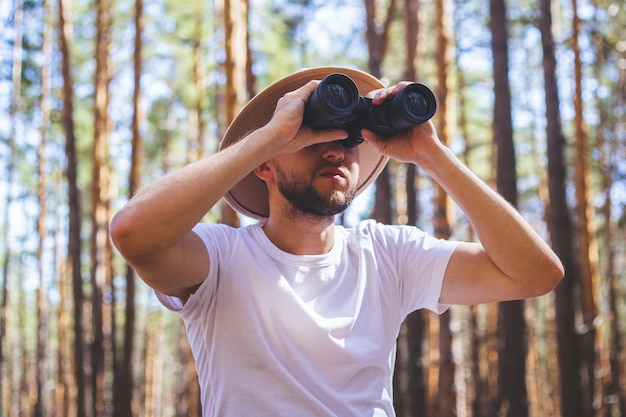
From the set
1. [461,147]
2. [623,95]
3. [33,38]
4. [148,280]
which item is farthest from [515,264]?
[33,38]

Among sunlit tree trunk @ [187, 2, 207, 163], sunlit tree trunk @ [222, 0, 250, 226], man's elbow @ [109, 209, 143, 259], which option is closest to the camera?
man's elbow @ [109, 209, 143, 259]

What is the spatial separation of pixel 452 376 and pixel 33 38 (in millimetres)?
13640

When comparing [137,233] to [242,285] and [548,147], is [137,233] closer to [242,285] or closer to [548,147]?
[242,285]

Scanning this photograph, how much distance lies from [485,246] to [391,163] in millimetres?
14597

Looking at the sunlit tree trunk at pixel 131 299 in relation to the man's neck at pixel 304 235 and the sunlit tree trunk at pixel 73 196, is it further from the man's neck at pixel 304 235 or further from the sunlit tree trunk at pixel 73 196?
the man's neck at pixel 304 235

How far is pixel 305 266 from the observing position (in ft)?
7.16

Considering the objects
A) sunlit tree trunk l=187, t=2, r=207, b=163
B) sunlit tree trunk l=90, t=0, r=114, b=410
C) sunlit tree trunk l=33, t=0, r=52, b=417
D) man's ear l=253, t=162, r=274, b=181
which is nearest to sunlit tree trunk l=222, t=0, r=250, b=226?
man's ear l=253, t=162, r=274, b=181

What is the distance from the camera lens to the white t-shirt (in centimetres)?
196

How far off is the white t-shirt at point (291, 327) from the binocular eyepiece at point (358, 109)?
0.40 m

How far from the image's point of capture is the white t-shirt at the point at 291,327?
1.96 metres

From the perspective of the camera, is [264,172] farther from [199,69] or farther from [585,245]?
[199,69]

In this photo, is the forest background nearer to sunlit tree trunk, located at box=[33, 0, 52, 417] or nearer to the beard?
sunlit tree trunk, located at box=[33, 0, 52, 417]

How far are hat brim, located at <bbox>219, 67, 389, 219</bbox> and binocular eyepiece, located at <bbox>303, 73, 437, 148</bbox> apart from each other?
0.25m

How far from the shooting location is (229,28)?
8273 mm
